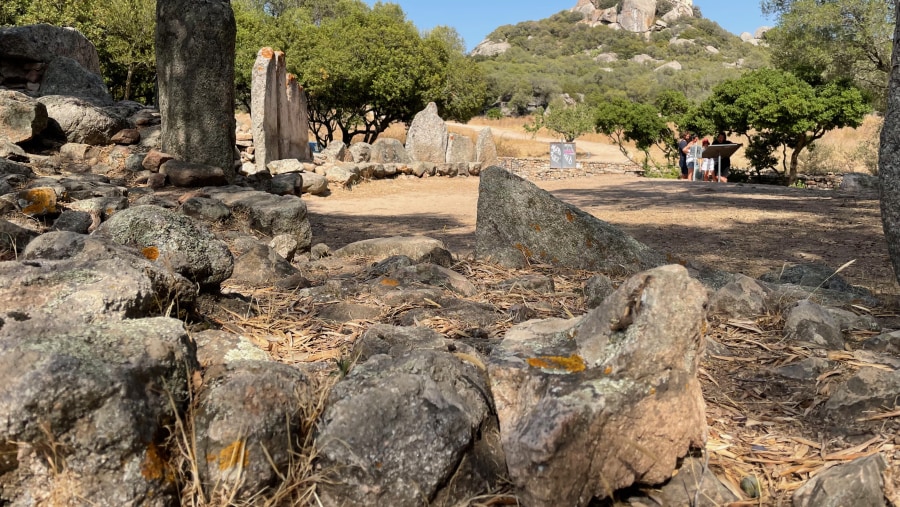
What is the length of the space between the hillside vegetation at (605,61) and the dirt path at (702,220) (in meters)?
29.3

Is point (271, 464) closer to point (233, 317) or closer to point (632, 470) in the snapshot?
point (632, 470)

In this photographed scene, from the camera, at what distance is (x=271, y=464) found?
1.61m

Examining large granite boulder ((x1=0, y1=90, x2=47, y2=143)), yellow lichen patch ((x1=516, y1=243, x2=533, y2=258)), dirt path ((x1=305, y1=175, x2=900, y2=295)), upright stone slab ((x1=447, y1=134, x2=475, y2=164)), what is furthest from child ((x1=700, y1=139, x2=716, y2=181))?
yellow lichen patch ((x1=516, y1=243, x2=533, y2=258))

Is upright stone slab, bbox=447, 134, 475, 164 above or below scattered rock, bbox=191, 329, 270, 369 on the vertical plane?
above

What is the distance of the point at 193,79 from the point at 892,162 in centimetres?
741

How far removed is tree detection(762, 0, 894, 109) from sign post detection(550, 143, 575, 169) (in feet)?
20.7

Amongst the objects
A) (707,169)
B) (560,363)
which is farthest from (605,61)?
(560,363)

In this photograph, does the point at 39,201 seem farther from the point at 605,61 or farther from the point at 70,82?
the point at 605,61

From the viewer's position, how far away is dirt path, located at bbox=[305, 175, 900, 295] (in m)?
6.46

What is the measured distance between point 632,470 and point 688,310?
16.1 inches

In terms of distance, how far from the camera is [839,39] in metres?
17.6

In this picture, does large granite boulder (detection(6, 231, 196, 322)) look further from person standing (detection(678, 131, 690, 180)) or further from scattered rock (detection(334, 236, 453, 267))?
person standing (detection(678, 131, 690, 180))

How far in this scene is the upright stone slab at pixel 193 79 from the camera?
843 centimetres

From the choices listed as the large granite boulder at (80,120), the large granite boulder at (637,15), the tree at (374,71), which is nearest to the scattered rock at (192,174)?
the large granite boulder at (80,120)
